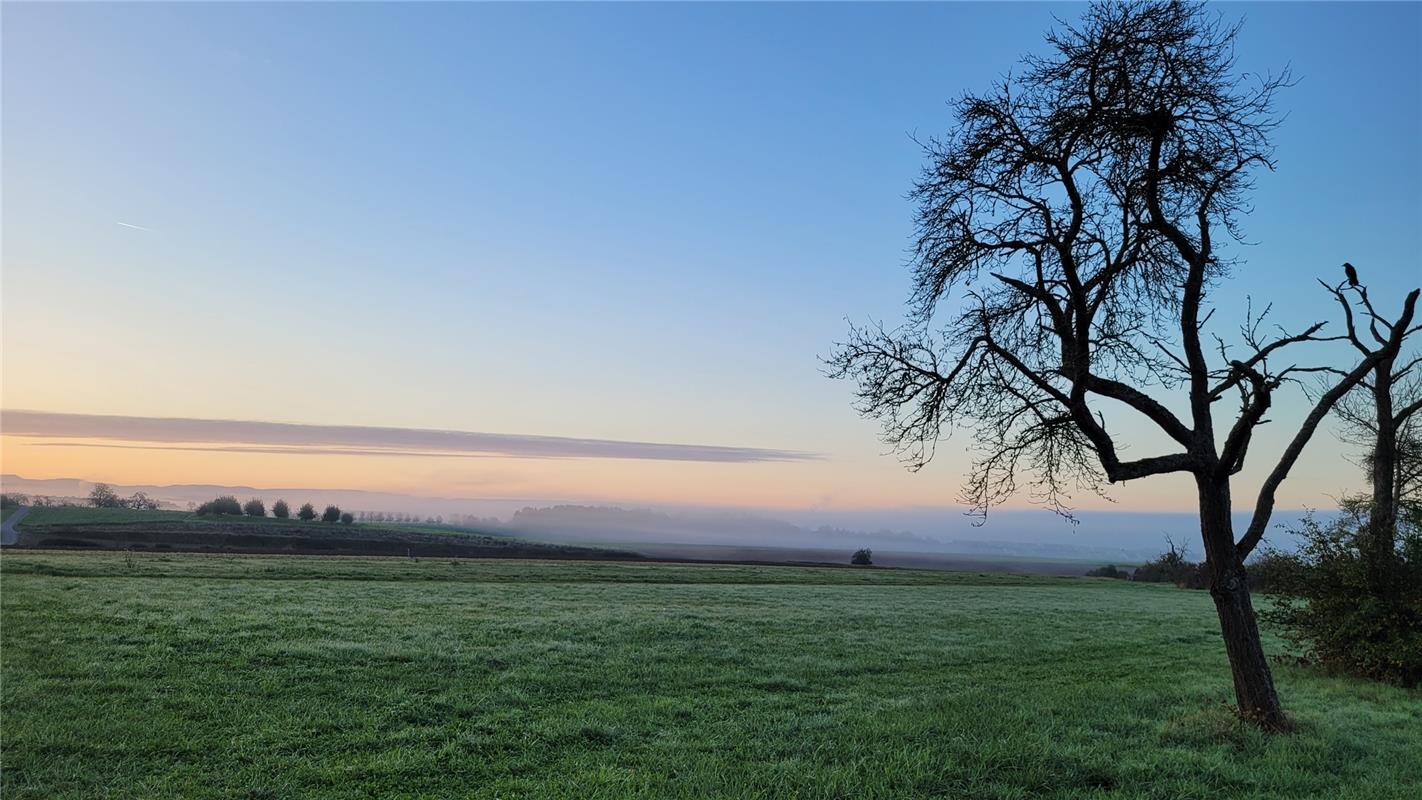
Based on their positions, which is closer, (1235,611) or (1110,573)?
(1235,611)

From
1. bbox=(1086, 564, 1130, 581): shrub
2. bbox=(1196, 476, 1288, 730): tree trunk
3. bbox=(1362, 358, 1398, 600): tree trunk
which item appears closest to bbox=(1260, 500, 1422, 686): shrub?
bbox=(1362, 358, 1398, 600): tree trunk

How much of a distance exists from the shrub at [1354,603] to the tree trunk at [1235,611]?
25.8 feet

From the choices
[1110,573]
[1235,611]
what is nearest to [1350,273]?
[1235,611]

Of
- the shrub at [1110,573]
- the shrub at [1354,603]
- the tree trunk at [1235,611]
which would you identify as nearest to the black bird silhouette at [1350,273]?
the tree trunk at [1235,611]

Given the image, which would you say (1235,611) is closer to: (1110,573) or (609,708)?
(609,708)

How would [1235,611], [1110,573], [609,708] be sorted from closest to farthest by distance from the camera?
[1235,611]
[609,708]
[1110,573]

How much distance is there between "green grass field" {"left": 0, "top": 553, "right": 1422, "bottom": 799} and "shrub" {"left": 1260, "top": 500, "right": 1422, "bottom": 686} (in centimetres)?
97

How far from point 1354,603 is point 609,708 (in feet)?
56.2

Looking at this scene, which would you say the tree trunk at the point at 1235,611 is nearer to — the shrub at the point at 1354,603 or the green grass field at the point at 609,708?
the green grass field at the point at 609,708

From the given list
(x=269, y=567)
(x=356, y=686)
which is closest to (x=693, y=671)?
(x=356, y=686)

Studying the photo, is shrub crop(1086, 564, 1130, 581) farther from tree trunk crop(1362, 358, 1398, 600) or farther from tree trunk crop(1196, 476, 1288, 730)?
tree trunk crop(1196, 476, 1288, 730)

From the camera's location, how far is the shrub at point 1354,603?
54.0ft

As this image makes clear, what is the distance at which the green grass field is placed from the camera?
331 inches

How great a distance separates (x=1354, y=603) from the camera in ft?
57.1
